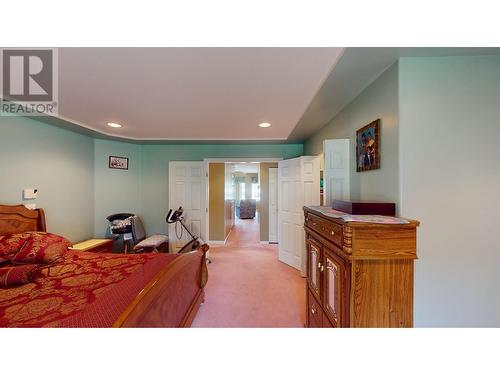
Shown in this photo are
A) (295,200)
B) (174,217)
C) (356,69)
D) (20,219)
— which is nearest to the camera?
(356,69)

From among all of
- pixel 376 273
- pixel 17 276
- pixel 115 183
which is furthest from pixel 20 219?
pixel 376 273

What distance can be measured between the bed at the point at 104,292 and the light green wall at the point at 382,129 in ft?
5.80

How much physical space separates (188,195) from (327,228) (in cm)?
331

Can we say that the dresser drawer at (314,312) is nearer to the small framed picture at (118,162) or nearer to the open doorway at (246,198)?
the small framed picture at (118,162)

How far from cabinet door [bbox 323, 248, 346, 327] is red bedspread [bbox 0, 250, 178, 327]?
1.36 m

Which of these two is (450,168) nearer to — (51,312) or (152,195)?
(51,312)

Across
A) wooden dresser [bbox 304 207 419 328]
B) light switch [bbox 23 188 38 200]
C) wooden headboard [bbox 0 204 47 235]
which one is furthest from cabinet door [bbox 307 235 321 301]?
light switch [bbox 23 188 38 200]

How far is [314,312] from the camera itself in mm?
1590

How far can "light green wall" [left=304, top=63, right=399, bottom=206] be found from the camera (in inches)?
53.7

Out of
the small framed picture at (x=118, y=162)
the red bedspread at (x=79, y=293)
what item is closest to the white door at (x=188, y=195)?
the small framed picture at (x=118, y=162)

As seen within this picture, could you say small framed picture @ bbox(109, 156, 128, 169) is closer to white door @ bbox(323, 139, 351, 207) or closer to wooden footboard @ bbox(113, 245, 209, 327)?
wooden footboard @ bbox(113, 245, 209, 327)

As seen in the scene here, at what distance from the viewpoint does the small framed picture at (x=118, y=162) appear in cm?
356

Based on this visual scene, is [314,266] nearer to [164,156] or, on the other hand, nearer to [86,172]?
[164,156]
